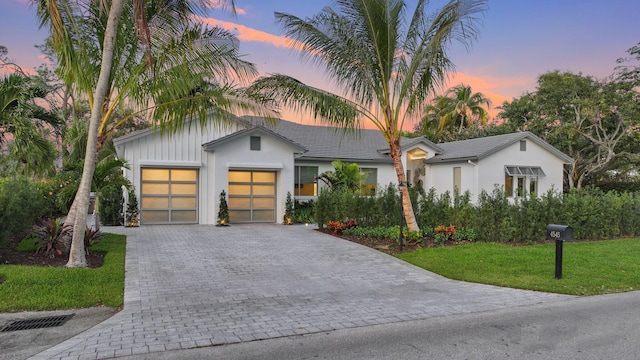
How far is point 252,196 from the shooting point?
1670 cm

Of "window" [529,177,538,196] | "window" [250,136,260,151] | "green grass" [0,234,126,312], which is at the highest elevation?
"window" [250,136,260,151]

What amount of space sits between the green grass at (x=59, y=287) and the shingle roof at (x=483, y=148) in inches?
673

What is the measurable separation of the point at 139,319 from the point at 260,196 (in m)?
11.5

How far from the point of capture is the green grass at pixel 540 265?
7.55 m

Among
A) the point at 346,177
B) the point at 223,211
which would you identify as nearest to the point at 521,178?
the point at 346,177

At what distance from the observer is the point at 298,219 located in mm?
16828

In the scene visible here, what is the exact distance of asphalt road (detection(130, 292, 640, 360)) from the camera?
14.2 feet

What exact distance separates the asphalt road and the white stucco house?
7838 mm

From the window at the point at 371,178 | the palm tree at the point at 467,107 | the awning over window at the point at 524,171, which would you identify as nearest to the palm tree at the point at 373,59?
the window at the point at 371,178

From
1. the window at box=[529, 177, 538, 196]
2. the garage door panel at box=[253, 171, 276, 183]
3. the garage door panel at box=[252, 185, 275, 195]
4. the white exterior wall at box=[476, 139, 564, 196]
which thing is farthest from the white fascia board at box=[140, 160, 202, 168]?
the window at box=[529, 177, 538, 196]

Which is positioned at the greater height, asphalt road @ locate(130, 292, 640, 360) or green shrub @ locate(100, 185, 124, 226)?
green shrub @ locate(100, 185, 124, 226)

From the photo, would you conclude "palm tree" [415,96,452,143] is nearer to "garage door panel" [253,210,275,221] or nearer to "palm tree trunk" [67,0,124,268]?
"garage door panel" [253,210,275,221]

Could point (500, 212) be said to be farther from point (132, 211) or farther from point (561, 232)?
point (132, 211)

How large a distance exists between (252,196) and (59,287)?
33.8 ft
